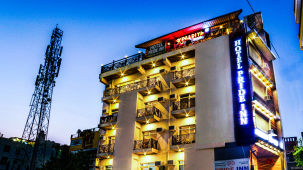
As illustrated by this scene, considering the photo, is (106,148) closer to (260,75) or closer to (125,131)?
(125,131)

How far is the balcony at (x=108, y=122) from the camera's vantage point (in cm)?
3071

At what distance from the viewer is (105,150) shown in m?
29.8

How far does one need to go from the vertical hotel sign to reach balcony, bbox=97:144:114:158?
13079 mm

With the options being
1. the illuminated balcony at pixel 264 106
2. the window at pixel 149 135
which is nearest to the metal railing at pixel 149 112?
the window at pixel 149 135

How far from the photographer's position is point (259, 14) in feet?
98.1

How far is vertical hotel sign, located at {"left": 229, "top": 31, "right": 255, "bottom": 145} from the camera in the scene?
21.8 m

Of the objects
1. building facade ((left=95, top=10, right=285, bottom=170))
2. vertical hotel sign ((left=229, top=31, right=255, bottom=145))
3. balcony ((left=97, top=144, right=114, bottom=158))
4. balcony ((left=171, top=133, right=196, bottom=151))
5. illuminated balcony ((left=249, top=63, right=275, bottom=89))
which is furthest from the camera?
balcony ((left=97, top=144, right=114, bottom=158))

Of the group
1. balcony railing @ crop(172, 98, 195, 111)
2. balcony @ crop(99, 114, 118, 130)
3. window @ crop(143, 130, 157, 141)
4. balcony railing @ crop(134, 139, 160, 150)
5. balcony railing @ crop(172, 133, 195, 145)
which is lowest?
balcony railing @ crop(134, 139, 160, 150)

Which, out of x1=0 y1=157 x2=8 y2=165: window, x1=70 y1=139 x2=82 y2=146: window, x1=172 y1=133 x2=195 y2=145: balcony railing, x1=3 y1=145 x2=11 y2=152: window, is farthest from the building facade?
x1=3 y1=145 x2=11 y2=152: window

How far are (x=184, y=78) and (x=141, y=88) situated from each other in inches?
199

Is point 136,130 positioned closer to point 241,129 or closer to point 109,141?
point 109,141

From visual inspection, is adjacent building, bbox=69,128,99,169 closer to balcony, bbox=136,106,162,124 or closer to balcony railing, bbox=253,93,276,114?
balcony, bbox=136,106,162,124

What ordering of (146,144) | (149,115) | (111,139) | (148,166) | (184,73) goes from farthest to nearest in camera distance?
(111,139), (184,73), (149,115), (146,144), (148,166)

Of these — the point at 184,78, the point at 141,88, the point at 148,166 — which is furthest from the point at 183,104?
the point at 148,166
